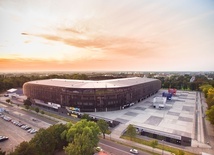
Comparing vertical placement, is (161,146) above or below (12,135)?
below

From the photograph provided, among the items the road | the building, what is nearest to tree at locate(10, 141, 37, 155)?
the road

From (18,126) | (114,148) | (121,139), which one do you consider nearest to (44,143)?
(114,148)

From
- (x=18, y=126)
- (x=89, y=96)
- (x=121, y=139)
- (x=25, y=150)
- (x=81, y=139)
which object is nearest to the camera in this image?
(x=25, y=150)

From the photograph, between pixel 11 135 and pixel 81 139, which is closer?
pixel 81 139

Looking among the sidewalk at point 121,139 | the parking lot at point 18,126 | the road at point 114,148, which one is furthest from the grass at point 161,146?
the parking lot at point 18,126

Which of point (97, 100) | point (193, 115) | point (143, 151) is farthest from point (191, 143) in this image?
point (97, 100)

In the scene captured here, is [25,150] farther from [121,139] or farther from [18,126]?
[18,126]
